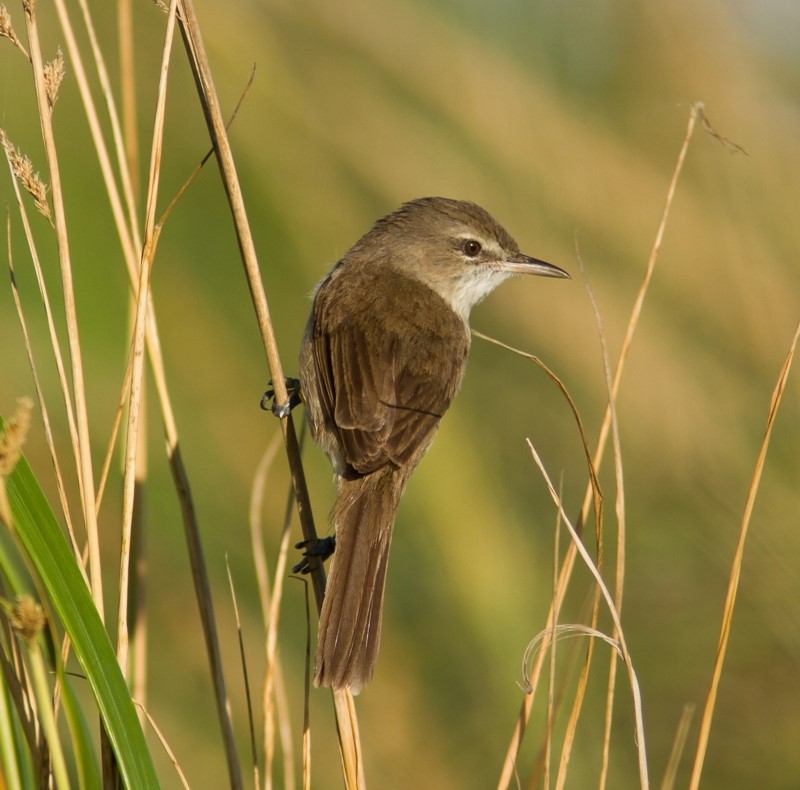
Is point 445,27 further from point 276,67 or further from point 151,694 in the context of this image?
point 151,694

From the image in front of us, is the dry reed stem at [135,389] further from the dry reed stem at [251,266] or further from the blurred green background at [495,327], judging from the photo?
the blurred green background at [495,327]

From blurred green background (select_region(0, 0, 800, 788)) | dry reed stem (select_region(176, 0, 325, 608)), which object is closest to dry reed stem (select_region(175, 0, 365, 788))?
dry reed stem (select_region(176, 0, 325, 608))

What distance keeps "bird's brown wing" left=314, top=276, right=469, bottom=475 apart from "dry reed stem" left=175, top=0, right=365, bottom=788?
48cm

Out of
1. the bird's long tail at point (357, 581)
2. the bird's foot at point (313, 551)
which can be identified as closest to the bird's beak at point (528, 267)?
the bird's long tail at point (357, 581)

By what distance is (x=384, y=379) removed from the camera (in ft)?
10.8

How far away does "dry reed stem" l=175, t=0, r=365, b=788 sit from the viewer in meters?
2.19

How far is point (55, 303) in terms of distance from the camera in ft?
15.3

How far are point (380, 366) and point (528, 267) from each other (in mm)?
1059

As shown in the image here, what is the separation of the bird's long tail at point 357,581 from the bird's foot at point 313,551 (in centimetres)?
7

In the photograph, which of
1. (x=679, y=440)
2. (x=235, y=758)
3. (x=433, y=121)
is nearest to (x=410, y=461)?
(x=235, y=758)

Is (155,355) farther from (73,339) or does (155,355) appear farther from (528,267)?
(528,267)

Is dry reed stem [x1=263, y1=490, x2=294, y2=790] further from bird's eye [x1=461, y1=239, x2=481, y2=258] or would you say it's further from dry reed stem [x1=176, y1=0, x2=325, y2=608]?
bird's eye [x1=461, y1=239, x2=481, y2=258]

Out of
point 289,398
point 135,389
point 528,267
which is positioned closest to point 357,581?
point 289,398

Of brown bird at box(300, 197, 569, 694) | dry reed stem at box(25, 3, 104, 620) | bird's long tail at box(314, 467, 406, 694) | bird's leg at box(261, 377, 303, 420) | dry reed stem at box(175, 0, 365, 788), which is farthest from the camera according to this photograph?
bird's leg at box(261, 377, 303, 420)
